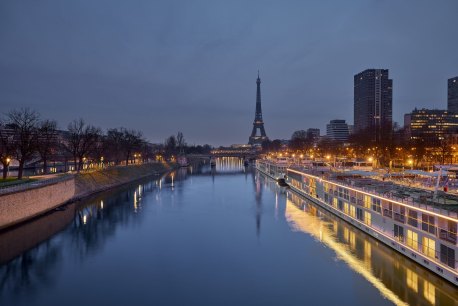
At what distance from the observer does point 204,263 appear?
27.0 m

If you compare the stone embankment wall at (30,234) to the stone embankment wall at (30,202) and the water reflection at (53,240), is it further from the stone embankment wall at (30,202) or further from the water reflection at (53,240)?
the stone embankment wall at (30,202)

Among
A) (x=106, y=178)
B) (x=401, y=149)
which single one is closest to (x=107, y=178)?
(x=106, y=178)

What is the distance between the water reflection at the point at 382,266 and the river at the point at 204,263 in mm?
59

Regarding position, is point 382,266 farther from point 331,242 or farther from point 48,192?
point 48,192

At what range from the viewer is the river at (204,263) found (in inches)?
837

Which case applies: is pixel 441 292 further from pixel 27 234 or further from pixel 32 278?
pixel 27 234

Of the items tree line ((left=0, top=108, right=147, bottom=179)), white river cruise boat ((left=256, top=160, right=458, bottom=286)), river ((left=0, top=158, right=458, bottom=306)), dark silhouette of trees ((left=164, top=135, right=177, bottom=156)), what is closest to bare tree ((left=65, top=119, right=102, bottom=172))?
tree line ((left=0, top=108, right=147, bottom=179))

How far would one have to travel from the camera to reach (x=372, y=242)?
101ft

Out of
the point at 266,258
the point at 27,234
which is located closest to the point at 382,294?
the point at 266,258

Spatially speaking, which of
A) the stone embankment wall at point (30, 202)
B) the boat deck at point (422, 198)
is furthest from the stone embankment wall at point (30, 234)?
the boat deck at point (422, 198)

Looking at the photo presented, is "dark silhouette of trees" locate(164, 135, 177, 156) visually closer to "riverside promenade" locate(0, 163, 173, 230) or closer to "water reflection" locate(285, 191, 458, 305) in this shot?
"riverside promenade" locate(0, 163, 173, 230)

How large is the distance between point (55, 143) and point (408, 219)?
71.7 metres

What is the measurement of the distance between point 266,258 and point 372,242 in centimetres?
911

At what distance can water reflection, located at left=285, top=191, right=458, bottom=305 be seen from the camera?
2075 centimetres
